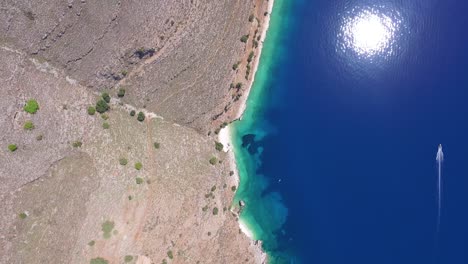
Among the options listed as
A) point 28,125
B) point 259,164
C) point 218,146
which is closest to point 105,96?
point 28,125

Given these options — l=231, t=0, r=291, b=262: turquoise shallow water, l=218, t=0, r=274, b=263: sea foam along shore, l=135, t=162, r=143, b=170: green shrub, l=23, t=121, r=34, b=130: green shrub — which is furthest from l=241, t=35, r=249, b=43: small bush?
l=23, t=121, r=34, b=130: green shrub

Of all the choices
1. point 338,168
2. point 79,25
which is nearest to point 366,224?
point 338,168

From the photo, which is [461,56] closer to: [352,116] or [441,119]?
[441,119]

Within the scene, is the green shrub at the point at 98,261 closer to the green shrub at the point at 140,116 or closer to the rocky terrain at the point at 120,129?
the rocky terrain at the point at 120,129

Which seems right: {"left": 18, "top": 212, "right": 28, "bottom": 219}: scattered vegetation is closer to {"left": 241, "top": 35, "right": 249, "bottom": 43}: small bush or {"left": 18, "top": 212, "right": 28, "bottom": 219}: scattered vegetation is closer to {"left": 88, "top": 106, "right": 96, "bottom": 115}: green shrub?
{"left": 88, "top": 106, "right": 96, "bottom": 115}: green shrub

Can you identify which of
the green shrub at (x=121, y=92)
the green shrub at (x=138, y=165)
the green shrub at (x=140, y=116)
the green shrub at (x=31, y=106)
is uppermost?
the green shrub at (x=121, y=92)

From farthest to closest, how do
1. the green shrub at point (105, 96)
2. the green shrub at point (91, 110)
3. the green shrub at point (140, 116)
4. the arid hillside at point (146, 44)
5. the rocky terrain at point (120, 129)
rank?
the green shrub at point (140, 116)
the green shrub at point (105, 96)
the green shrub at point (91, 110)
the arid hillside at point (146, 44)
the rocky terrain at point (120, 129)

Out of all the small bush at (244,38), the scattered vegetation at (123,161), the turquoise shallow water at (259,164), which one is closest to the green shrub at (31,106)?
the scattered vegetation at (123,161)
